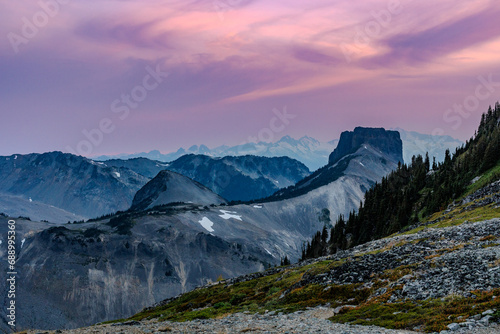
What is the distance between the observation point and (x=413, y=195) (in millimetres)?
138375

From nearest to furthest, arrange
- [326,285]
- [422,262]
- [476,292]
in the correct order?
[476,292] < [422,262] < [326,285]

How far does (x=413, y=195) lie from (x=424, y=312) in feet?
404

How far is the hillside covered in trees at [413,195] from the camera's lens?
375 ft

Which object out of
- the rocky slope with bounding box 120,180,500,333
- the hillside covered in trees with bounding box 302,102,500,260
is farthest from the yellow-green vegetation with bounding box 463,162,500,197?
the rocky slope with bounding box 120,180,500,333

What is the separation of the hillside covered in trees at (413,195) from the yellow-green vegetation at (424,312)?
81631 mm

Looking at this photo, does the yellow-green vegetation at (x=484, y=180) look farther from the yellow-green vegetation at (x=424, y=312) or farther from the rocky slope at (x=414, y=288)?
the yellow-green vegetation at (x=424, y=312)

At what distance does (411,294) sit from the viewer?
101 feet

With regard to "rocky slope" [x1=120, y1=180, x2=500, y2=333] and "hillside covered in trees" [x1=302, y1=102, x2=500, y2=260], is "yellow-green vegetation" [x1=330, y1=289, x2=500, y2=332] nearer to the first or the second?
"rocky slope" [x1=120, y1=180, x2=500, y2=333]

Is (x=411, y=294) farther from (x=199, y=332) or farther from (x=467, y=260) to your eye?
(x=199, y=332)

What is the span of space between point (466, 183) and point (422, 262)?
91.7m

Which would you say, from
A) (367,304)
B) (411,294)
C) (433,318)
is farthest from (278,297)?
(433,318)

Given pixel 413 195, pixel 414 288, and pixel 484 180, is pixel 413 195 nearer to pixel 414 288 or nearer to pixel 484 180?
pixel 484 180

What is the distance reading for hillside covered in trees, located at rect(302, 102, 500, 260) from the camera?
114 m

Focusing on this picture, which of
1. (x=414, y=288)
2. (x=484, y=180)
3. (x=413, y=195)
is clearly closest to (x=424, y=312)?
(x=414, y=288)
